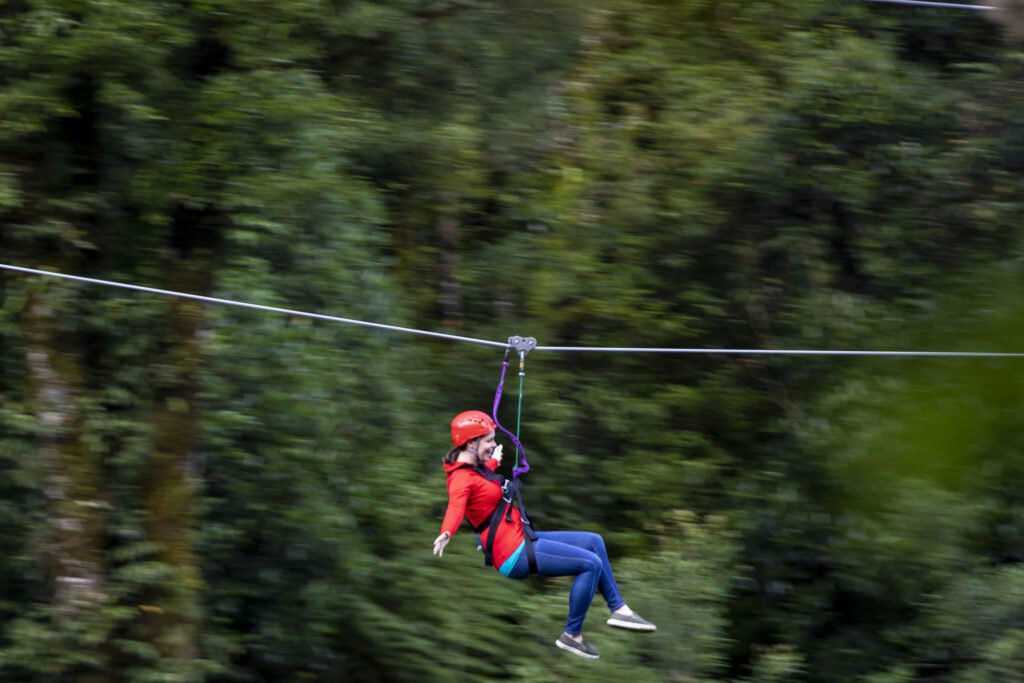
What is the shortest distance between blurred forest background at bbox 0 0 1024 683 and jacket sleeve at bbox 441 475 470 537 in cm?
263

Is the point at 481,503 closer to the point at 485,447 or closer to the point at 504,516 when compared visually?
the point at 504,516

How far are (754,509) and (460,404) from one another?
79.1 inches

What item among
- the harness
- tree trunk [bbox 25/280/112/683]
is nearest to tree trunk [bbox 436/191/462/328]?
tree trunk [bbox 25/280/112/683]

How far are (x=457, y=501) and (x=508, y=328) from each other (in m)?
3.93

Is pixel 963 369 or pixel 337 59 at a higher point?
pixel 337 59

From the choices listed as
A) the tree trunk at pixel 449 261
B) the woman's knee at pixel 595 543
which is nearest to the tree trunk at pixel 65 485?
the tree trunk at pixel 449 261

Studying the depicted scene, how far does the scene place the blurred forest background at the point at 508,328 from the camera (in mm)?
7695

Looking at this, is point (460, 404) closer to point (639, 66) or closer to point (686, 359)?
point (686, 359)

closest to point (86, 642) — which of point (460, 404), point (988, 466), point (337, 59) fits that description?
point (460, 404)

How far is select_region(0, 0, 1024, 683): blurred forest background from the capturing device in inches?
303

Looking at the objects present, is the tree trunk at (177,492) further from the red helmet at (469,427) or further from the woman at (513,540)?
the red helmet at (469,427)

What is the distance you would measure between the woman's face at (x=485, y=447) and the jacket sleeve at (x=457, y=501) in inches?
3.9

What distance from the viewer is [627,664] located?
7.54 metres

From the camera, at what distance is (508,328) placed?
898cm
